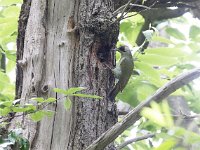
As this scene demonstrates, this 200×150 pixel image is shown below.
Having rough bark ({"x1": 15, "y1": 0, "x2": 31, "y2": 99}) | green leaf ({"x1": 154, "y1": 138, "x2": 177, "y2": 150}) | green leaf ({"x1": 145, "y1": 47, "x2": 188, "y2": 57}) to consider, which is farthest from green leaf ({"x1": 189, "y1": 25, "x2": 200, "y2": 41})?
green leaf ({"x1": 154, "y1": 138, "x2": 177, "y2": 150})

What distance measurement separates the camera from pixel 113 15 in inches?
52.0

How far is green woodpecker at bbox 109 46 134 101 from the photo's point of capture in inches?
51.9

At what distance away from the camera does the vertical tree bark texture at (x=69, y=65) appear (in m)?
1.21

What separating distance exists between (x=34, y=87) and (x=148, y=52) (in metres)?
0.46

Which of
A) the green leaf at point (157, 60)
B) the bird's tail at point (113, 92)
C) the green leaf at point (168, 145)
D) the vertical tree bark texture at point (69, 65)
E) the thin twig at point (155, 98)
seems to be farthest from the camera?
the green leaf at point (157, 60)

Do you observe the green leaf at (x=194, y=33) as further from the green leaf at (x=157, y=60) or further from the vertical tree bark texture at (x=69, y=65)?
the vertical tree bark texture at (x=69, y=65)

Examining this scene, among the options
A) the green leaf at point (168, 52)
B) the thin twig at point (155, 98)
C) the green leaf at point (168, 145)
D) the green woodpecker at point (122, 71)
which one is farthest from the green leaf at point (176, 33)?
the green leaf at point (168, 145)

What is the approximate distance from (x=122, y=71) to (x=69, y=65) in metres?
0.17

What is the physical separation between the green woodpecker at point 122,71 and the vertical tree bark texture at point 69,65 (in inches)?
0.9

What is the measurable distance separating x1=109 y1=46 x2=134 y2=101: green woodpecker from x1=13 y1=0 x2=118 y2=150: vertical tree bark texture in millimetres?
22

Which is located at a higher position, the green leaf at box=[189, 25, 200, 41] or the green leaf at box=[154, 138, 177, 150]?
the green leaf at box=[154, 138, 177, 150]

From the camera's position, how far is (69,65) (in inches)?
50.4

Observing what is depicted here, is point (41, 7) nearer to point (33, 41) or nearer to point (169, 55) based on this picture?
point (33, 41)

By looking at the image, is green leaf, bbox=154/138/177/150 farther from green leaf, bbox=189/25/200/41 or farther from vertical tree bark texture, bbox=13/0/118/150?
green leaf, bbox=189/25/200/41
